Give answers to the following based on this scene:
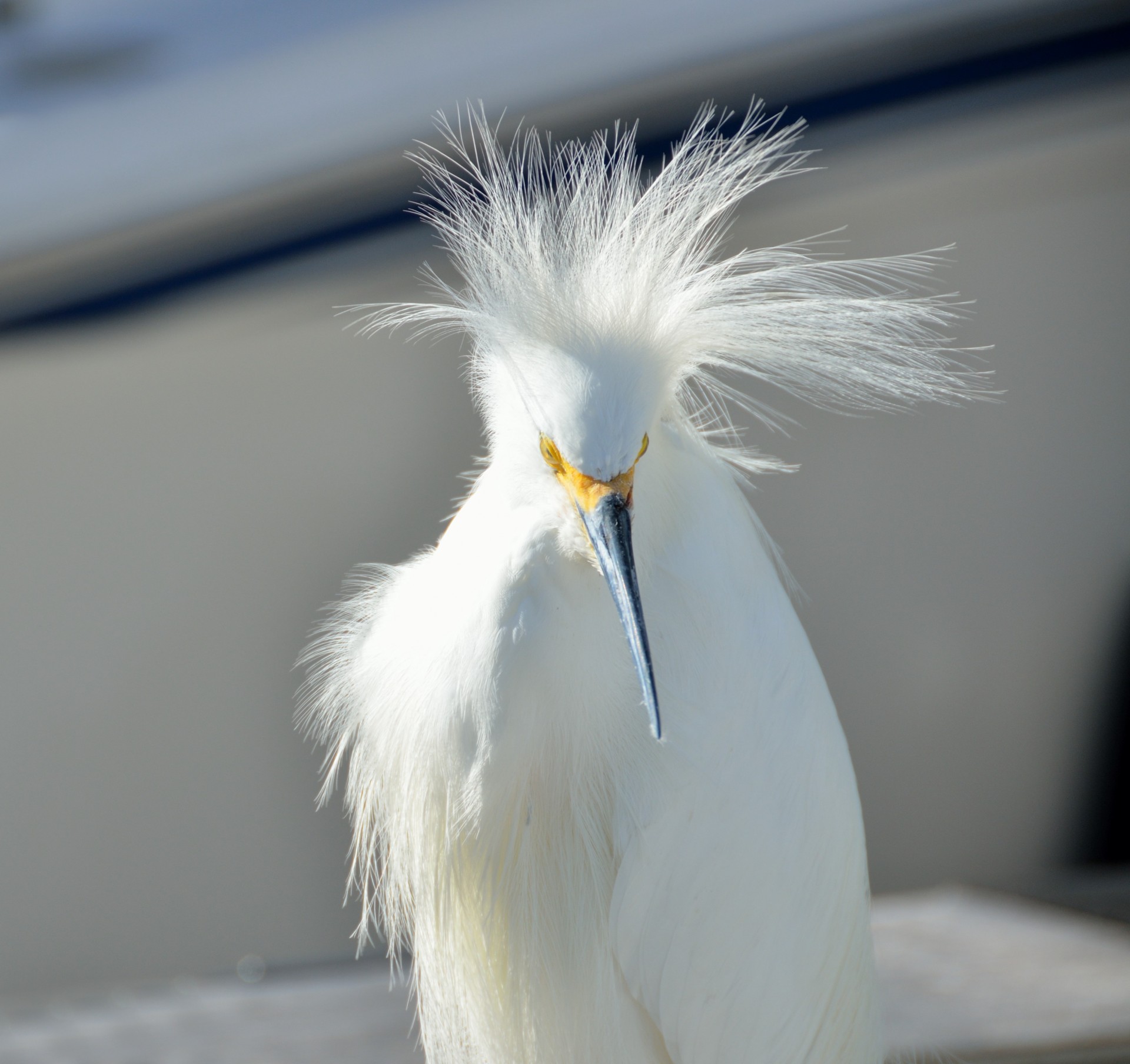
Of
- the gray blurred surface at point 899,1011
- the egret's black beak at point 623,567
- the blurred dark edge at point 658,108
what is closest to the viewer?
the egret's black beak at point 623,567

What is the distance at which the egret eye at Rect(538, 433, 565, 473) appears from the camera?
30.0 inches

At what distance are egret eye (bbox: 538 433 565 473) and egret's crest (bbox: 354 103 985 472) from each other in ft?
0.04

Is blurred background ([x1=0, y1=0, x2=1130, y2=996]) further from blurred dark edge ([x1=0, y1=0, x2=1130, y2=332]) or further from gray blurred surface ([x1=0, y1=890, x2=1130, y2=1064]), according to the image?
gray blurred surface ([x1=0, y1=890, x2=1130, y2=1064])

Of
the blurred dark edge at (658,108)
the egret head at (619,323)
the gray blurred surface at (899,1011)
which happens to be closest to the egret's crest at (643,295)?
the egret head at (619,323)

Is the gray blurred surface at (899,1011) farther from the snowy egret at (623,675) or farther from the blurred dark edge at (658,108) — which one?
the blurred dark edge at (658,108)

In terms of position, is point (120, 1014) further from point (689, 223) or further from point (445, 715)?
point (689, 223)

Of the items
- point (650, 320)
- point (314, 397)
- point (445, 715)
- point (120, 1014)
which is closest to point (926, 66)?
point (314, 397)

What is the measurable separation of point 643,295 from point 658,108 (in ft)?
3.57

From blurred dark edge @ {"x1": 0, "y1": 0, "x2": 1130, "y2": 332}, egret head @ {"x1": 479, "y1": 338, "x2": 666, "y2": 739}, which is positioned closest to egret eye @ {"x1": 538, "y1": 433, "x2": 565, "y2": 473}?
egret head @ {"x1": 479, "y1": 338, "x2": 666, "y2": 739}

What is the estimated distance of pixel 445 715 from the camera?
2.77 feet

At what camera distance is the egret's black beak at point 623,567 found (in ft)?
2.25

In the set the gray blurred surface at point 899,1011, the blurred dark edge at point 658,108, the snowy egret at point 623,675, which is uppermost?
the blurred dark edge at point 658,108

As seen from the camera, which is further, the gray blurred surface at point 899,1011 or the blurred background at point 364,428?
the blurred background at point 364,428

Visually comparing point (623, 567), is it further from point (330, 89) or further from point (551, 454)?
point (330, 89)
